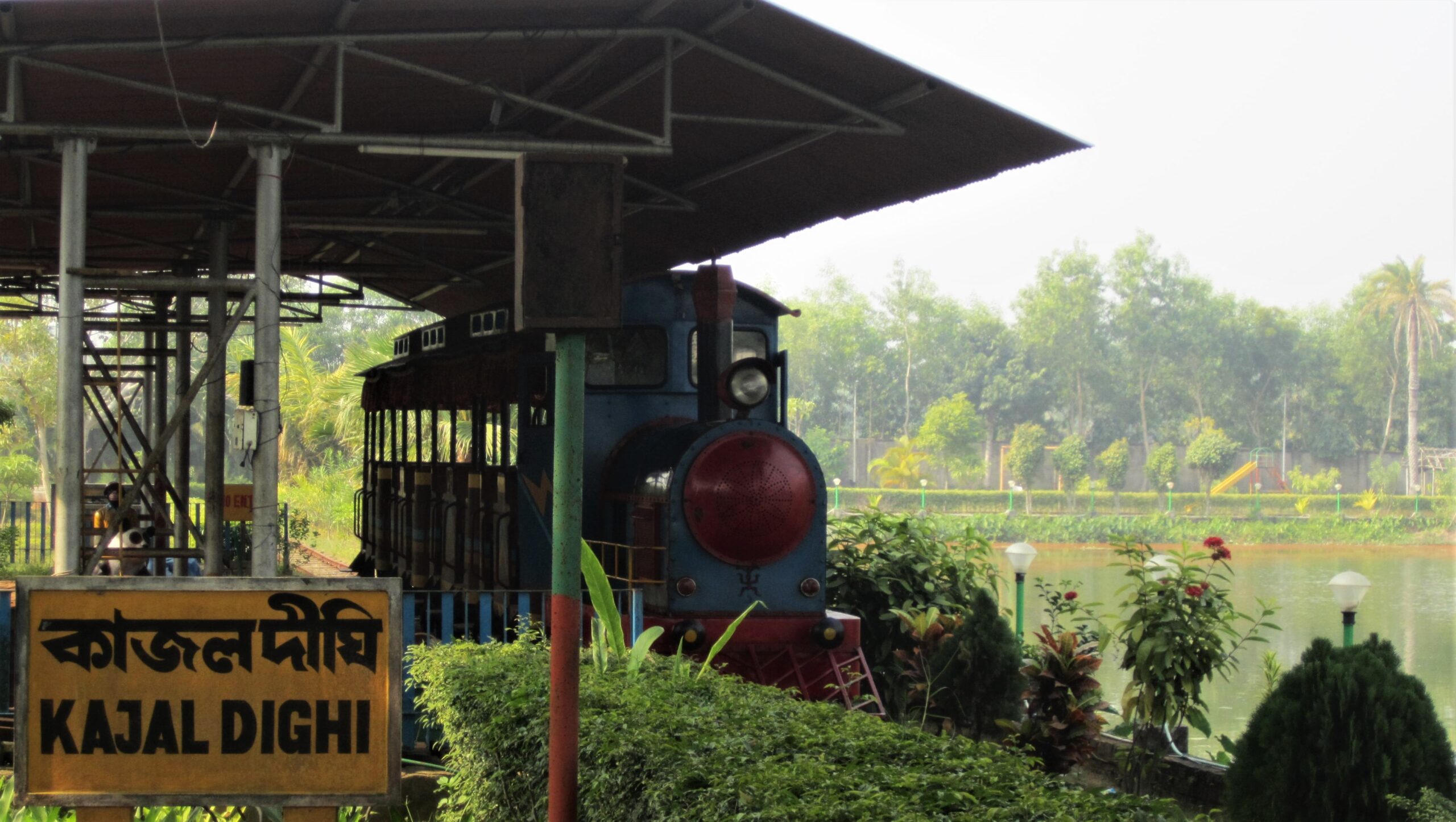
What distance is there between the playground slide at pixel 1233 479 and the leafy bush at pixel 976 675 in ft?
Answer: 159

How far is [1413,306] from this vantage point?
58219 mm

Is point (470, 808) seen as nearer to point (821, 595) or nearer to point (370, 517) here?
point (821, 595)

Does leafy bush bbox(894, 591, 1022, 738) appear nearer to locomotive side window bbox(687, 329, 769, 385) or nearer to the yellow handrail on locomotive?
the yellow handrail on locomotive

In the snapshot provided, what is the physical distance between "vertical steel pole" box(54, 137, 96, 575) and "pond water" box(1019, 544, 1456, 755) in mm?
7831

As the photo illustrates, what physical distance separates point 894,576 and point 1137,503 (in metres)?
46.6

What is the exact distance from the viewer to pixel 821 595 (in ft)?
31.8

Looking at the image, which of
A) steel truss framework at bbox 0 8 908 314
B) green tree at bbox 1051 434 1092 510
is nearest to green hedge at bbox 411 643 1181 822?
steel truss framework at bbox 0 8 908 314

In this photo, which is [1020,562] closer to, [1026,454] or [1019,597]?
[1019,597]

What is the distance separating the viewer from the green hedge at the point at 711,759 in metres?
3.75

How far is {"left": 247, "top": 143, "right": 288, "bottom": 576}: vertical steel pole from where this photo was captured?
28.0 ft

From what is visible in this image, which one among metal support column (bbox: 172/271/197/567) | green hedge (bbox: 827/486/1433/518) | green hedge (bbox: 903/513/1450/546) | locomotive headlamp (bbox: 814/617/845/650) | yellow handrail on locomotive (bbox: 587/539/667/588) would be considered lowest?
green hedge (bbox: 903/513/1450/546)

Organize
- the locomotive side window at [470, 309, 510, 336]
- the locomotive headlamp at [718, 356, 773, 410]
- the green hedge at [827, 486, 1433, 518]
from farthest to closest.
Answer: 1. the green hedge at [827, 486, 1433, 518]
2. the locomotive side window at [470, 309, 510, 336]
3. the locomotive headlamp at [718, 356, 773, 410]

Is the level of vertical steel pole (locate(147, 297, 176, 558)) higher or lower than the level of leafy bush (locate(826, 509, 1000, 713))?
higher

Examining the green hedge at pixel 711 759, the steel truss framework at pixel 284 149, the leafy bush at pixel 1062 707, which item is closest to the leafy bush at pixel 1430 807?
the green hedge at pixel 711 759
